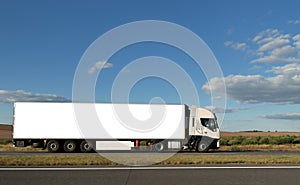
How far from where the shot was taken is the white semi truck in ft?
80.7

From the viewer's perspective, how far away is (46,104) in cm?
2492

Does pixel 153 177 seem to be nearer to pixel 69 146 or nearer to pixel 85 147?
pixel 85 147

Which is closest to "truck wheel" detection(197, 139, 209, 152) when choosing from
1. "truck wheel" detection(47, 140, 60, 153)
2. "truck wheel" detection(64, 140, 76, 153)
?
"truck wheel" detection(64, 140, 76, 153)

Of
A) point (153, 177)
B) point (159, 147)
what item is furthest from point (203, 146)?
point (153, 177)

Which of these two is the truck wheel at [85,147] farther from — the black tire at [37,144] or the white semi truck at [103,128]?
the black tire at [37,144]

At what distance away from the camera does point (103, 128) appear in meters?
25.0

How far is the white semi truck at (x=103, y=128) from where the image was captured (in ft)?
80.7

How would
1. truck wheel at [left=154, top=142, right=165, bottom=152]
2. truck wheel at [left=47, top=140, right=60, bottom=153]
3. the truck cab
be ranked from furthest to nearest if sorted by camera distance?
1. the truck cab
2. truck wheel at [left=154, top=142, right=165, bottom=152]
3. truck wheel at [left=47, top=140, right=60, bottom=153]

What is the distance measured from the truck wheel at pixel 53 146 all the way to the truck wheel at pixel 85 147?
1562 millimetres

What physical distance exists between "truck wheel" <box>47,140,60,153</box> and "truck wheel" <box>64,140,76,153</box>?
1.70 feet

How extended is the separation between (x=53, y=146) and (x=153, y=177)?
616 inches

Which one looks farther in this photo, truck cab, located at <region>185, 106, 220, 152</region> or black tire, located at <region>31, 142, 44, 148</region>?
truck cab, located at <region>185, 106, 220, 152</region>

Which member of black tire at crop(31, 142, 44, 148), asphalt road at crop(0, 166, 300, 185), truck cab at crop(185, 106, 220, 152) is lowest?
asphalt road at crop(0, 166, 300, 185)

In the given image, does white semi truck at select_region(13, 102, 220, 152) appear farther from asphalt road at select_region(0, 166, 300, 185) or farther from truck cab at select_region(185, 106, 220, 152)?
asphalt road at select_region(0, 166, 300, 185)
